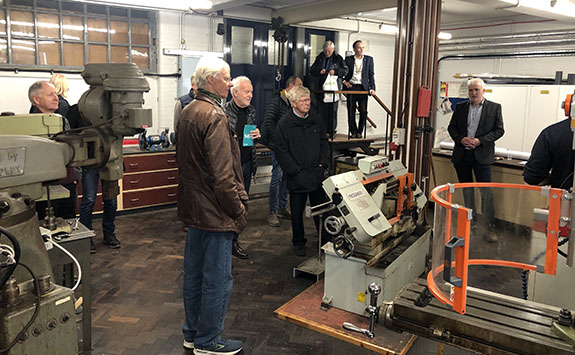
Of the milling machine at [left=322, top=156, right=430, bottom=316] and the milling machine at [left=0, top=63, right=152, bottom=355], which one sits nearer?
the milling machine at [left=0, top=63, right=152, bottom=355]

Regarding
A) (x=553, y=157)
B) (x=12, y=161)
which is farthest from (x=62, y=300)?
(x=553, y=157)

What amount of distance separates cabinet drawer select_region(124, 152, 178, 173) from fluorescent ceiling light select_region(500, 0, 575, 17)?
445 cm

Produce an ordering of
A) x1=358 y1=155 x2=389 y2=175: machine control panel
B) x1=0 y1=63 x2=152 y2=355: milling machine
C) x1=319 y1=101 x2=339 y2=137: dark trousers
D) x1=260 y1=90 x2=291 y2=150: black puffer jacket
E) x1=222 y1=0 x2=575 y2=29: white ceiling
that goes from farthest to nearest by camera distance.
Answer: x1=319 y1=101 x2=339 y2=137: dark trousers
x1=222 y1=0 x2=575 y2=29: white ceiling
x1=260 y1=90 x2=291 y2=150: black puffer jacket
x1=358 y1=155 x2=389 y2=175: machine control panel
x1=0 y1=63 x2=152 y2=355: milling machine

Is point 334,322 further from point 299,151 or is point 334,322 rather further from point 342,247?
point 299,151

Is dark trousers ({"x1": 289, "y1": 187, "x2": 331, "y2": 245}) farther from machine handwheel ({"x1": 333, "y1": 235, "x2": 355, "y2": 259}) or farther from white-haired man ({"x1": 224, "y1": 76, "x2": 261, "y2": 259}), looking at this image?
machine handwheel ({"x1": 333, "y1": 235, "x2": 355, "y2": 259})

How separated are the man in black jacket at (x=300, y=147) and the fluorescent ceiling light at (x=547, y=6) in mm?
2828

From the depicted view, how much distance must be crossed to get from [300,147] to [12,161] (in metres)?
3.13

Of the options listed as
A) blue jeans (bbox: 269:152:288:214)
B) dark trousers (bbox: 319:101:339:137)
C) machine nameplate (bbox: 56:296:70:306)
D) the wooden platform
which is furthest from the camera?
dark trousers (bbox: 319:101:339:137)

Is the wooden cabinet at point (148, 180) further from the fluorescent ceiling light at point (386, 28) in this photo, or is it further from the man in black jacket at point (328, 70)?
the fluorescent ceiling light at point (386, 28)

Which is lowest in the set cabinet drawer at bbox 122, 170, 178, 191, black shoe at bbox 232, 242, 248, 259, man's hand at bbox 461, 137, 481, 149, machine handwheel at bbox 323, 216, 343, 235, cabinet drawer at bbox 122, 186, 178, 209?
black shoe at bbox 232, 242, 248, 259

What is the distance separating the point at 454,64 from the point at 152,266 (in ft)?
24.5

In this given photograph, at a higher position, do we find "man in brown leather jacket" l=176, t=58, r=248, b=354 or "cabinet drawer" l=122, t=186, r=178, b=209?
"man in brown leather jacket" l=176, t=58, r=248, b=354

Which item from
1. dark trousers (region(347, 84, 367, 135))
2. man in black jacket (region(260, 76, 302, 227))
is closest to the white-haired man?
man in black jacket (region(260, 76, 302, 227))

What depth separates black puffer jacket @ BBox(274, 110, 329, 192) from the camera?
4.47 metres
